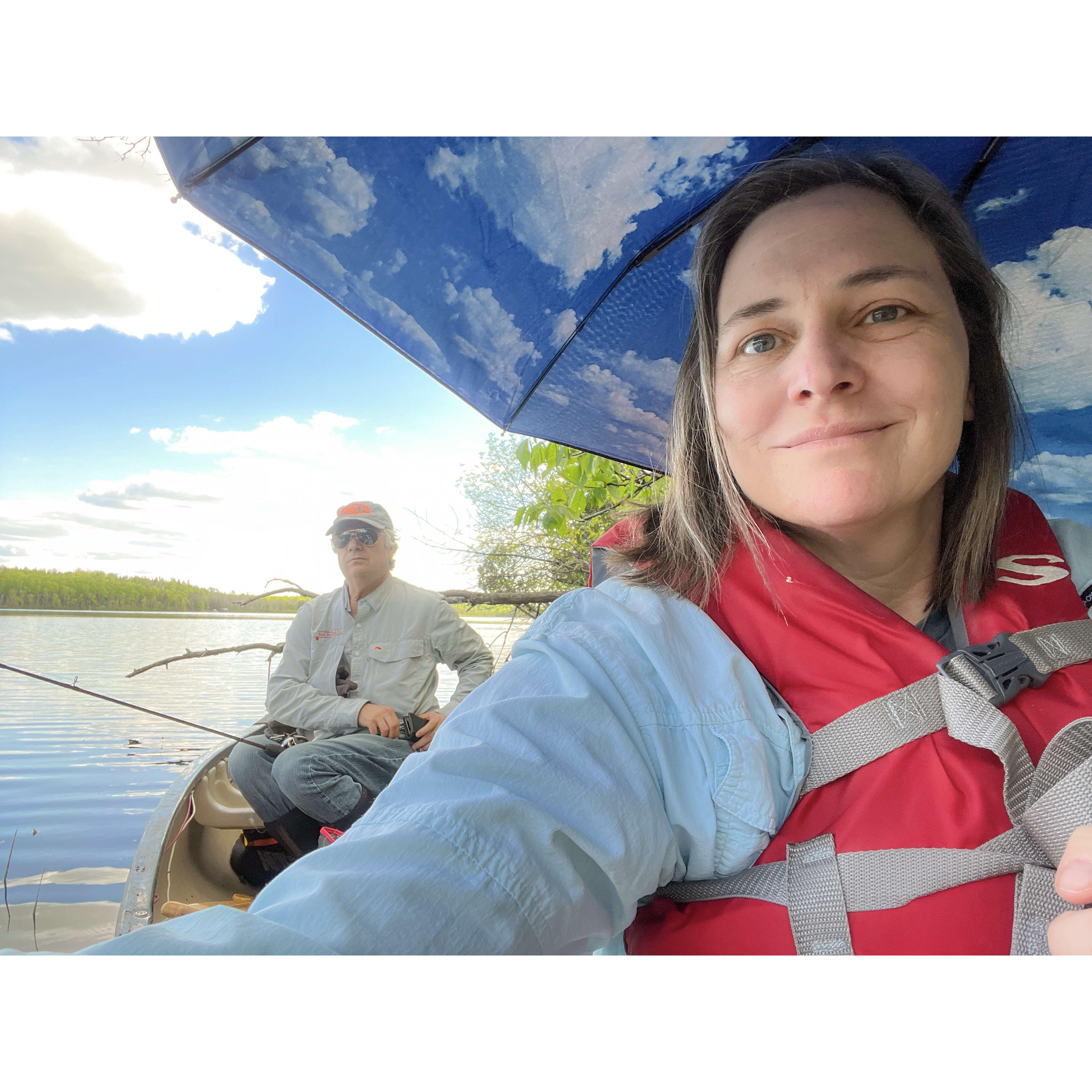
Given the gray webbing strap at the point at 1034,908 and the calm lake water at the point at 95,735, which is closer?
the gray webbing strap at the point at 1034,908

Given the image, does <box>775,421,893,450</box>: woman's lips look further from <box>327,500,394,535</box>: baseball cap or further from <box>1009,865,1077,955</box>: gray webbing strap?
<box>327,500,394,535</box>: baseball cap

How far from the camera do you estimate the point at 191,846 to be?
2.45 meters

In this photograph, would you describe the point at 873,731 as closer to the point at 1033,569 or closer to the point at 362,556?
the point at 1033,569

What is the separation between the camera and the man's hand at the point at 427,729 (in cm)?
277

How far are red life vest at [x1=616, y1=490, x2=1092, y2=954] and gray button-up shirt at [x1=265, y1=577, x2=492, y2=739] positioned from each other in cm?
241

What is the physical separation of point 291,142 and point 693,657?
543 millimetres

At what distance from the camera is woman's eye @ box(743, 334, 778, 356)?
0.55 meters

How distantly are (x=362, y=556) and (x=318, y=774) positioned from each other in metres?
0.97

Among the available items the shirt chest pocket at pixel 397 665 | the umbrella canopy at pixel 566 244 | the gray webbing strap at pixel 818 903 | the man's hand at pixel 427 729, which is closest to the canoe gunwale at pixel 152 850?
the shirt chest pocket at pixel 397 665

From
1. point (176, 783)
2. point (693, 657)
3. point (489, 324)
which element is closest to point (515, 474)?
point (176, 783)

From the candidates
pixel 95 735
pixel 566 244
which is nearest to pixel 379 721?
pixel 566 244

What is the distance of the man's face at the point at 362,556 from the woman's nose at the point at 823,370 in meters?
2.74

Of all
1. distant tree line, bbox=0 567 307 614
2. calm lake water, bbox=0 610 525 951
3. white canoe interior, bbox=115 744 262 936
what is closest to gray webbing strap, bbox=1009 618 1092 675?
white canoe interior, bbox=115 744 262 936

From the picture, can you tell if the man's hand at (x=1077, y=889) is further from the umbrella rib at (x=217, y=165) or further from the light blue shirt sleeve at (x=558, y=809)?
the umbrella rib at (x=217, y=165)
